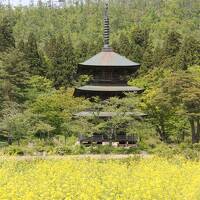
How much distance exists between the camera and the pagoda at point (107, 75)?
37.3 meters

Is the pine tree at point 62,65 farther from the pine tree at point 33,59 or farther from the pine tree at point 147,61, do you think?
the pine tree at point 147,61

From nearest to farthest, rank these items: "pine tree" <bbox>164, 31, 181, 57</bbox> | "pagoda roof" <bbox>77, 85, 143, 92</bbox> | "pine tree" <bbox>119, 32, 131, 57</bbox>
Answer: "pagoda roof" <bbox>77, 85, 143, 92</bbox> < "pine tree" <bbox>164, 31, 181, 57</bbox> < "pine tree" <bbox>119, 32, 131, 57</bbox>

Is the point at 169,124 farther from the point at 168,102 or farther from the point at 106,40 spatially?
the point at 106,40

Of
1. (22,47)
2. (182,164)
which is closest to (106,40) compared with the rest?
(22,47)

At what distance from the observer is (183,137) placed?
130 feet

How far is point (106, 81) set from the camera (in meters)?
38.2

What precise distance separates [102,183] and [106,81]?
81.5ft

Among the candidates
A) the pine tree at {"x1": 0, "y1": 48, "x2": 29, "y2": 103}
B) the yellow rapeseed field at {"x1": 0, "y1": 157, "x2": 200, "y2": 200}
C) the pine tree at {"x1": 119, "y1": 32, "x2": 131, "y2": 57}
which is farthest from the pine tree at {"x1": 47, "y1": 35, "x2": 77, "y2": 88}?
the yellow rapeseed field at {"x1": 0, "y1": 157, "x2": 200, "y2": 200}

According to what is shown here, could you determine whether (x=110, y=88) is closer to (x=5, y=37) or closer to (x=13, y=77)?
(x=13, y=77)

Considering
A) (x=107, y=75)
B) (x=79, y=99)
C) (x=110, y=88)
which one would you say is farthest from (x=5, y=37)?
(x=110, y=88)

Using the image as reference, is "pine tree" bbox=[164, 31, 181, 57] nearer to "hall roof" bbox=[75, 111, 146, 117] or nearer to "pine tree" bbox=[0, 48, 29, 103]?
"pine tree" bbox=[0, 48, 29, 103]

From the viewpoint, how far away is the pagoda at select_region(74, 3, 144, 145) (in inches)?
1416

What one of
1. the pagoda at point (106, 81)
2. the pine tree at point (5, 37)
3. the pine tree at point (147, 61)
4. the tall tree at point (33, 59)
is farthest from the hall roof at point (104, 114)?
the pine tree at point (5, 37)

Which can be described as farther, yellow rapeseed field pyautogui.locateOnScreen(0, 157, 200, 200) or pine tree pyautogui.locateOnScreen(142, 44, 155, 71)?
pine tree pyautogui.locateOnScreen(142, 44, 155, 71)
